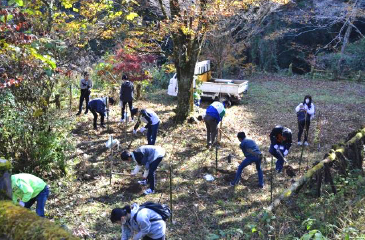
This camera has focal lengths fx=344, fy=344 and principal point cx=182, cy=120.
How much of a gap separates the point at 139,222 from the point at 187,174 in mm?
4098

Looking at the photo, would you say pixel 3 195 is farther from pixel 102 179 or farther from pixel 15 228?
pixel 102 179

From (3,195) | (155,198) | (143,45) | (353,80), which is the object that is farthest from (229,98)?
(3,195)

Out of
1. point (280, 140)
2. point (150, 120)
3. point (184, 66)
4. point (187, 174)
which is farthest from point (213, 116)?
point (184, 66)

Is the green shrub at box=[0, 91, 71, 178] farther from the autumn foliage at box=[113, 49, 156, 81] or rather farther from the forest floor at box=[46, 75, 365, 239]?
the autumn foliage at box=[113, 49, 156, 81]

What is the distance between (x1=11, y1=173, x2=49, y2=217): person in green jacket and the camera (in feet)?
16.2

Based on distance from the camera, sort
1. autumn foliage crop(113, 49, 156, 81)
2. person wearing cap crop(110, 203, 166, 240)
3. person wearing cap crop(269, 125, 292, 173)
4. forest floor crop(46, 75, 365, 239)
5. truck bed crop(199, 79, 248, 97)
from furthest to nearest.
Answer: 1. truck bed crop(199, 79, 248, 97)
2. autumn foliage crop(113, 49, 156, 81)
3. person wearing cap crop(269, 125, 292, 173)
4. forest floor crop(46, 75, 365, 239)
5. person wearing cap crop(110, 203, 166, 240)

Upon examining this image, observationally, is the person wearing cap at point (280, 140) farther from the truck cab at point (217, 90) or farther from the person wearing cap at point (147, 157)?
the truck cab at point (217, 90)

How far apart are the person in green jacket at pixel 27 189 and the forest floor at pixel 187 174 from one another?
786 mm

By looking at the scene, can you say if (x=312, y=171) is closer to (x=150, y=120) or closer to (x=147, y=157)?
(x=147, y=157)

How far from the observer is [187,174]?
27.7 ft

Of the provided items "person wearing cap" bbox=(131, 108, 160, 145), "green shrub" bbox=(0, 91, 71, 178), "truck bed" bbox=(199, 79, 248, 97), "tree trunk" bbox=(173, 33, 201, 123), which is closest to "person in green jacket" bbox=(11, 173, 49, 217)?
"green shrub" bbox=(0, 91, 71, 178)

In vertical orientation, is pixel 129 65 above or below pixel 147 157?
above

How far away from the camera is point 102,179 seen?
794cm

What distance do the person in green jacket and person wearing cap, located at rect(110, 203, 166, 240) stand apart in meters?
1.55
